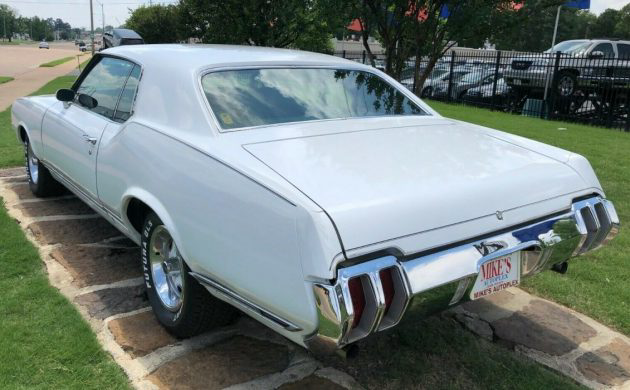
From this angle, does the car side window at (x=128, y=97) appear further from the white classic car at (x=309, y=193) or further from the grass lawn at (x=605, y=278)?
the grass lawn at (x=605, y=278)

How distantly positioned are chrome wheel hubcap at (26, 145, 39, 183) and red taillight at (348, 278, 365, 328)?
4.25 m

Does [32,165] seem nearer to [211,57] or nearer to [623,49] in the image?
[211,57]

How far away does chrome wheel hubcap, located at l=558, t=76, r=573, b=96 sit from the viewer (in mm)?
14055

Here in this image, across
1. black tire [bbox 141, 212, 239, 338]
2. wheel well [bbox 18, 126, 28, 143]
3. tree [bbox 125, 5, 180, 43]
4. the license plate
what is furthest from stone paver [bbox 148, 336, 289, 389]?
tree [bbox 125, 5, 180, 43]

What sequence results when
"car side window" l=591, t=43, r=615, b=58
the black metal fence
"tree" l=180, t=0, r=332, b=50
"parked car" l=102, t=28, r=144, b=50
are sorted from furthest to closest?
"parked car" l=102, t=28, r=144, b=50
"car side window" l=591, t=43, r=615, b=58
the black metal fence
"tree" l=180, t=0, r=332, b=50

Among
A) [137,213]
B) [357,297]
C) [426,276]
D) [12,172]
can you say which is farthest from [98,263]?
[12,172]

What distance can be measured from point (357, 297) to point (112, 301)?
2005 mm

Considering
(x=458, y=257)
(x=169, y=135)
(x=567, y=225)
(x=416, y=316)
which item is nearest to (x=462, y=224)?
(x=458, y=257)

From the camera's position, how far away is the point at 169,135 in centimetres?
301

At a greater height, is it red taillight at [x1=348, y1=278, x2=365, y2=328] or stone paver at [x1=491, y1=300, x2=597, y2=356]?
red taillight at [x1=348, y1=278, x2=365, y2=328]

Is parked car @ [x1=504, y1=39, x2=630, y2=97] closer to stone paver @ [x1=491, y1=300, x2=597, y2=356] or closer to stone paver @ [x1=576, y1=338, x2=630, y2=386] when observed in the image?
stone paver @ [x1=491, y1=300, x2=597, y2=356]

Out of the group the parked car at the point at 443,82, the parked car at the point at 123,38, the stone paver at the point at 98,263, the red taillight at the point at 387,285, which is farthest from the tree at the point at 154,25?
the red taillight at the point at 387,285

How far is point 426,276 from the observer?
2246 mm

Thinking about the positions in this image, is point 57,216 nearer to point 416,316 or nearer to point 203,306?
point 203,306
